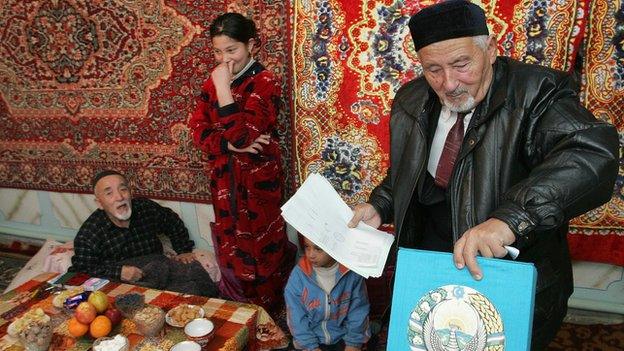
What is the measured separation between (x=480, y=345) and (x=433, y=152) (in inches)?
25.5

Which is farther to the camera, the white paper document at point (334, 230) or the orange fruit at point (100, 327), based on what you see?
the orange fruit at point (100, 327)

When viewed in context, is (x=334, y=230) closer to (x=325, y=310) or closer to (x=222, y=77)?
(x=325, y=310)

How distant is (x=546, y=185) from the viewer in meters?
1.00

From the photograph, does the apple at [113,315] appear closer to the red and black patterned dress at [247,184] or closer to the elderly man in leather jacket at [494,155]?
the red and black patterned dress at [247,184]

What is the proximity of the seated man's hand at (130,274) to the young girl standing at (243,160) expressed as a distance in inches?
18.6

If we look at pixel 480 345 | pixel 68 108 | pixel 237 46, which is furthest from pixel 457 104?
pixel 68 108

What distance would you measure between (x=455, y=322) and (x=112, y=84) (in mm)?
2835

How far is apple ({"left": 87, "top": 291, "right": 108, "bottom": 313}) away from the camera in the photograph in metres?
1.66

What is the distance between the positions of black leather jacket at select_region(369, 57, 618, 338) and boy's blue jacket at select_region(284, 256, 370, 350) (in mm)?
675

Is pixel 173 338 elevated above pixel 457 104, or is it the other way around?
pixel 457 104

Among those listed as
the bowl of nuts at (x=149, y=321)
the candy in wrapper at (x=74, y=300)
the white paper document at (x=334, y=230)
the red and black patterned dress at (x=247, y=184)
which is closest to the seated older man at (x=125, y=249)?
the red and black patterned dress at (x=247, y=184)

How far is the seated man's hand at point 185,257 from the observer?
2898 millimetres

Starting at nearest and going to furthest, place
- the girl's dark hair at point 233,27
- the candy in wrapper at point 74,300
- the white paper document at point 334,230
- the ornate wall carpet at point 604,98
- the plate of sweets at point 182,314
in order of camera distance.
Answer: the white paper document at point 334,230 < the plate of sweets at point 182,314 < the candy in wrapper at point 74,300 < the ornate wall carpet at point 604,98 < the girl's dark hair at point 233,27

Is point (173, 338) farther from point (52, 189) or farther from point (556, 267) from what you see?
point (52, 189)
